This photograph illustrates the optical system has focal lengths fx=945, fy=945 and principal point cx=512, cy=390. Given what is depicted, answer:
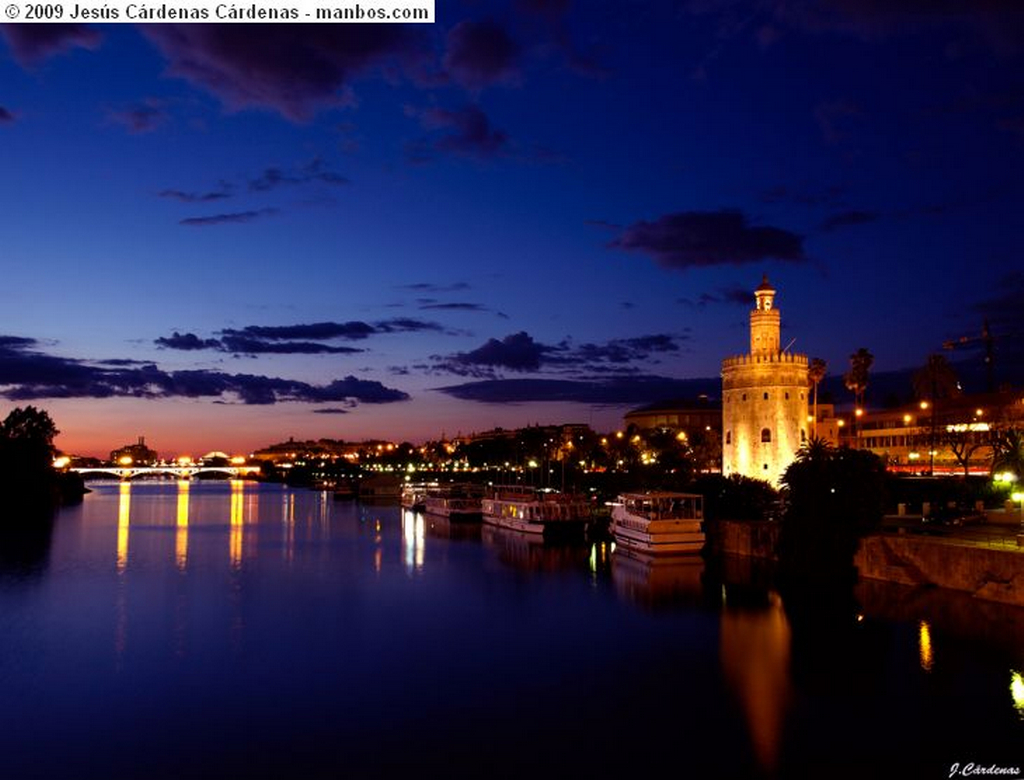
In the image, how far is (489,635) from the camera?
3716 cm

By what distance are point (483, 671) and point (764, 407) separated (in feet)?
147

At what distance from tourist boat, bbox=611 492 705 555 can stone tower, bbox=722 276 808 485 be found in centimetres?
1139

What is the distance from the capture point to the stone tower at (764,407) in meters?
69.7

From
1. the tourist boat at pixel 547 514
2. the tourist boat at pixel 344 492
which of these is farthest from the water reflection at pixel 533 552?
the tourist boat at pixel 344 492

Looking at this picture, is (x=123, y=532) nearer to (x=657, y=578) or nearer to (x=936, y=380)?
(x=657, y=578)

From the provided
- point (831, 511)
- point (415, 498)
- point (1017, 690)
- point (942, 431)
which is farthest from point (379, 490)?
point (1017, 690)

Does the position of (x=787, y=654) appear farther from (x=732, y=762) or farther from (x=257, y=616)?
(x=257, y=616)

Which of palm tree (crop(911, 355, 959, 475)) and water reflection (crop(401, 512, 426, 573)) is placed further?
palm tree (crop(911, 355, 959, 475))

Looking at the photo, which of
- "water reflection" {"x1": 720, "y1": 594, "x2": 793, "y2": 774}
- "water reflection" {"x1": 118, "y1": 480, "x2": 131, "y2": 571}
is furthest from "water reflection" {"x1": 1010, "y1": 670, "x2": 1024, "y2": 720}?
"water reflection" {"x1": 118, "y1": 480, "x2": 131, "y2": 571}

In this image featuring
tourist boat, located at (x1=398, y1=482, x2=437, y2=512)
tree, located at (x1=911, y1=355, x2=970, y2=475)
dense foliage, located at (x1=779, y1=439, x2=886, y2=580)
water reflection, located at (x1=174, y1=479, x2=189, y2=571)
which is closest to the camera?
dense foliage, located at (x1=779, y1=439, x2=886, y2=580)

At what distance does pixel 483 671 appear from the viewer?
31.2 meters

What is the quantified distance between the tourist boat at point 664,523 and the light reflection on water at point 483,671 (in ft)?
8.13

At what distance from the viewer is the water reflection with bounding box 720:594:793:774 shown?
24.3 meters

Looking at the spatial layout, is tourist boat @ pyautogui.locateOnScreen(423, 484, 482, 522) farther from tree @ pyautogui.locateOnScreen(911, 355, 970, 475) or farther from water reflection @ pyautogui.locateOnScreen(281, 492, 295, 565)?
tree @ pyautogui.locateOnScreen(911, 355, 970, 475)
